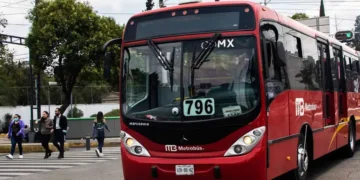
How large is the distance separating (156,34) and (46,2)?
21111 mm

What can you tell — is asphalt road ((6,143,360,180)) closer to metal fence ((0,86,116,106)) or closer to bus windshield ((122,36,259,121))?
bus windshield ((122,36,259,121))

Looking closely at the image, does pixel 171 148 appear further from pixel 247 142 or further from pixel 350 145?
pixel 350 145

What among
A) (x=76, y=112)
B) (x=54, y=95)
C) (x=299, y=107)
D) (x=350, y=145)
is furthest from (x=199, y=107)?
(x=54, y=95)

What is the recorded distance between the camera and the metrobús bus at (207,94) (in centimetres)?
690

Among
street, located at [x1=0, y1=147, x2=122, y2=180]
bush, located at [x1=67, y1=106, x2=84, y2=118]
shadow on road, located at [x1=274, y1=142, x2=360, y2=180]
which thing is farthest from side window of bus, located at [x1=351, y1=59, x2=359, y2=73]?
bush, located at [x1=67, y1=106, x2=84, y2=118]

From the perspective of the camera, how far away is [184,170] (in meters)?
7.00

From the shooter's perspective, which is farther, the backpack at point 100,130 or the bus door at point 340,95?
the backpack at point 100,130

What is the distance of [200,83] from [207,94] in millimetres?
201

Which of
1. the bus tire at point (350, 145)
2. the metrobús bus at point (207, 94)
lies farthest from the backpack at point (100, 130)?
the metrobús bus at point (207, 94)

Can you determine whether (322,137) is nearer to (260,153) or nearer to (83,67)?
(260,153)

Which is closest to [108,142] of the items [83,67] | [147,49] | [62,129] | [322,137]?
[83,67]

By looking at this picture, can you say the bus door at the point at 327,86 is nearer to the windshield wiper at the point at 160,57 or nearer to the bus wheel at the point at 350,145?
the bus wheel at the point at 350,145

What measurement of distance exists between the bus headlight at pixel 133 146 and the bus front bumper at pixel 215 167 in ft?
0.58

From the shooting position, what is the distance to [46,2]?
89.0 feet
